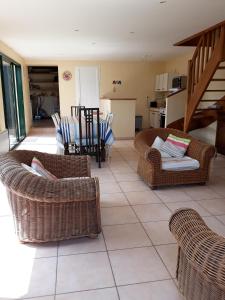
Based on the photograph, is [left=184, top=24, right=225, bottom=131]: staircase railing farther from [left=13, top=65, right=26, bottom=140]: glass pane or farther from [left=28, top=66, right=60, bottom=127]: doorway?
[left=28, top=66, right=60, bottom=127]: doorway

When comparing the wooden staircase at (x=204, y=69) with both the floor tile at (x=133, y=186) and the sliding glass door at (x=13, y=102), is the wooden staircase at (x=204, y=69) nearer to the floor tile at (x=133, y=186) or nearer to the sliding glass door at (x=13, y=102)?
the floor tile at (x=133, y=186)

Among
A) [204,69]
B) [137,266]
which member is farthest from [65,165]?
[204,69]

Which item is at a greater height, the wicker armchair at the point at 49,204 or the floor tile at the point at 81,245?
the wicker armchair at the point at 49,204

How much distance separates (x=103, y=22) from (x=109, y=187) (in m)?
2.43

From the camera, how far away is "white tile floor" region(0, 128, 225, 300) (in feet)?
5.59

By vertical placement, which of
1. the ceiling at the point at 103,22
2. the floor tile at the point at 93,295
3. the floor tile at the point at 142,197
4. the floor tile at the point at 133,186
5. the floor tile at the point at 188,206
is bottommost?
the floor tile at the point at 93,295

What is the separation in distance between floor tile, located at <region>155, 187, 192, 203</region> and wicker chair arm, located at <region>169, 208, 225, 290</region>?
167 cm

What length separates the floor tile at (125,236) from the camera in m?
2.20

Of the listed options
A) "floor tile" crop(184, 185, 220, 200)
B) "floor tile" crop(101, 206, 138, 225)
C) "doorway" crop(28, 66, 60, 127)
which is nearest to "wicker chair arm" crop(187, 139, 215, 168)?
"floor tile" crop(184, 185, 220, 200)

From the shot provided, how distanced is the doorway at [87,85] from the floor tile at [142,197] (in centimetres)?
550

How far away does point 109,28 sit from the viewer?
13.4 ft

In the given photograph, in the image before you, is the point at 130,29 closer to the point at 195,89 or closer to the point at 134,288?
the point at 195,89

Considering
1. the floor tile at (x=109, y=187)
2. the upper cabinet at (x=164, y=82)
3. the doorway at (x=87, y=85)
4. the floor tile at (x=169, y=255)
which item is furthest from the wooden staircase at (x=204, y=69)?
the doorway at (x=87, y=85)

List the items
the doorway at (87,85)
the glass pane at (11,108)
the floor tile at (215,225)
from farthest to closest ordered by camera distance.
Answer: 1. the doorway at (87,85)
2. the glass pane at (11,108)
3. the floor tile at (215,225)
